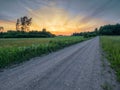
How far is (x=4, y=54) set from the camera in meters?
13.9

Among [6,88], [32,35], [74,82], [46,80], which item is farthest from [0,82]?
[32,35]

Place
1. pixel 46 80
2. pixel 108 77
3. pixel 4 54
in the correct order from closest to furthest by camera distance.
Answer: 1. pixel 46 80
2. pixel 108 77
3. pixel 4 54

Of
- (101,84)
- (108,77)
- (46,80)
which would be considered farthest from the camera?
(108,77)

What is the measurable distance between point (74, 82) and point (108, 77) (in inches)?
88.8

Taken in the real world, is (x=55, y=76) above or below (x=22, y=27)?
below

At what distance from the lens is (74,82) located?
8.07 m

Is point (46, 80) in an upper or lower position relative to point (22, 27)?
lower

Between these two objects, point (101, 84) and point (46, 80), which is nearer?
point (101, 84)

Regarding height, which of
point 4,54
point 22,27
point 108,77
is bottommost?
point 108,77

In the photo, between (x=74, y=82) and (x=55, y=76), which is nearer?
(x=74, y=82)

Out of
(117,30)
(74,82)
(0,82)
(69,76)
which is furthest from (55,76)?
(117,30)

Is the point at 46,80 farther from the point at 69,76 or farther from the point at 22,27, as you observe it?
the point at 22,27

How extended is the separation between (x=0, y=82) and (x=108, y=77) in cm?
578

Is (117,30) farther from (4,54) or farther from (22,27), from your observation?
(4,54)
